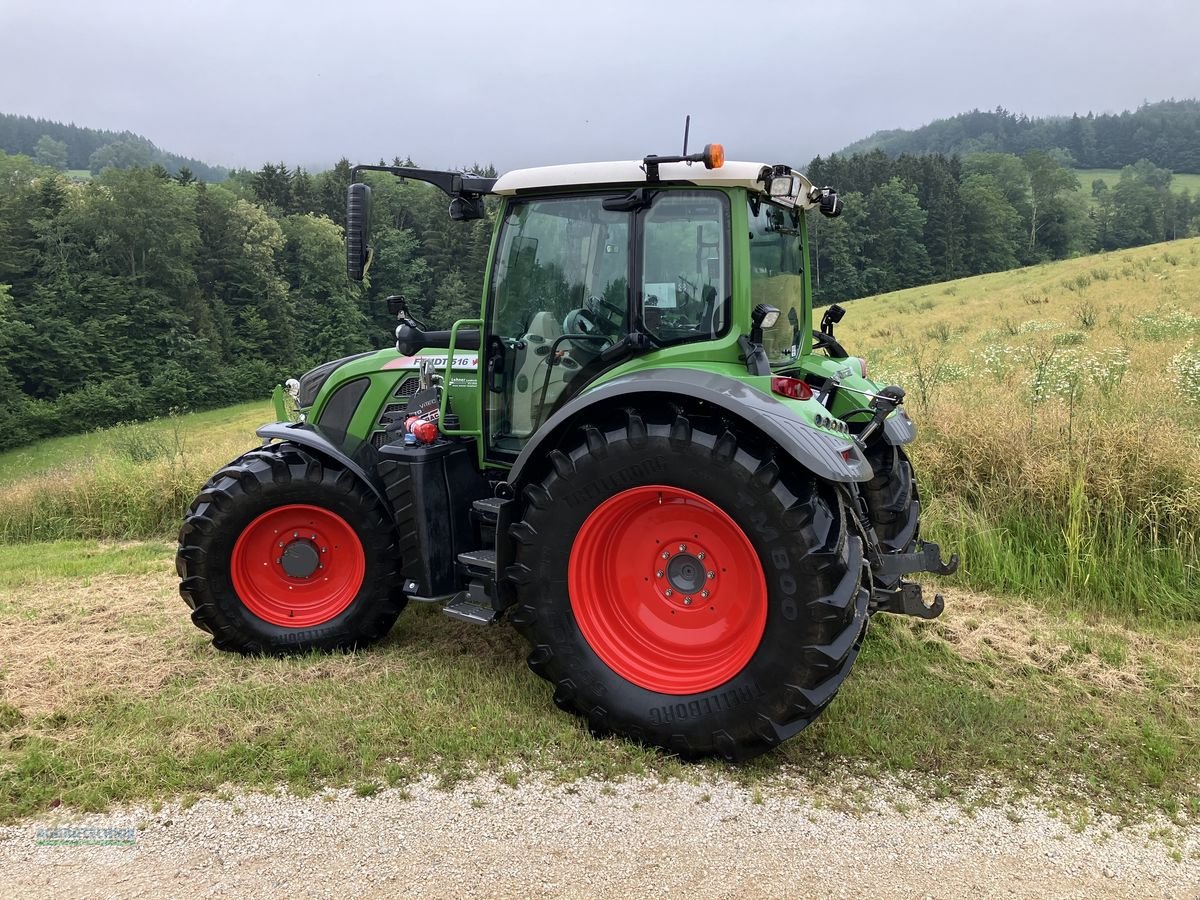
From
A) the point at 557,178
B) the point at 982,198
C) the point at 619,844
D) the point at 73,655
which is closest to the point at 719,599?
the point at 619,844

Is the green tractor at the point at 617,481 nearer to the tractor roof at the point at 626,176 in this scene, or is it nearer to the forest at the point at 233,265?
the tractor roof at the point at 626,176

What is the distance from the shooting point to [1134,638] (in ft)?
14.6

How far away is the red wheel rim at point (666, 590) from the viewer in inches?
132

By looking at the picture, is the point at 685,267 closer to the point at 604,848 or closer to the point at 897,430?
the point at 897,430

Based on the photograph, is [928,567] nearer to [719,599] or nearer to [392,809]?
[719,599]

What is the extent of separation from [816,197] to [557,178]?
1.45m

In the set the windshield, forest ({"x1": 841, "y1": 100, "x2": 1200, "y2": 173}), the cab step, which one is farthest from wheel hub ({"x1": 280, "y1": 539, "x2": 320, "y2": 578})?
forest ({"x1": 841, "y1": 100, "x2": 1200, "y2": 173})

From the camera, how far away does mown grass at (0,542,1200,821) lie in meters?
3.18

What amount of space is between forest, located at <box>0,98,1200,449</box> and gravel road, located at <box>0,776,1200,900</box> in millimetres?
33448

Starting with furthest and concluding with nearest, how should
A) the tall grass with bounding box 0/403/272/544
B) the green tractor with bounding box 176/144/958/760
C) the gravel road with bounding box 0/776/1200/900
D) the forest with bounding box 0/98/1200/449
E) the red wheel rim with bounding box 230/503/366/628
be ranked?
the forest with bounding box 0/98/1200/449 < the tall grass with bounding box 0/403/272/544 < the red wheel rim with bounding box 230/503/366/628 < the green tractor with bounding box 176/144/958/760 < the gravel road with bounding box 0/776/1200/900

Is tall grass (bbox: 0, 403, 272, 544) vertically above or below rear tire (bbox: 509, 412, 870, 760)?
below

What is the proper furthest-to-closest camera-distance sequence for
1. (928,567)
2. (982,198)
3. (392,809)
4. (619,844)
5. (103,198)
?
(982,198) → (103,198) → (928,567) → (392,809) → (619,844)

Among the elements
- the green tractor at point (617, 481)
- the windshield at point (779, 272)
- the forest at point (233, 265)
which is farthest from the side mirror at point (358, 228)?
the forest at point (233, 265)

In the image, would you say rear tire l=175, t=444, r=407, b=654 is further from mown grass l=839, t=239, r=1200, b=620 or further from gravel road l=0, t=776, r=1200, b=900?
mown grass l=839, t=239, r=1200, b=620
